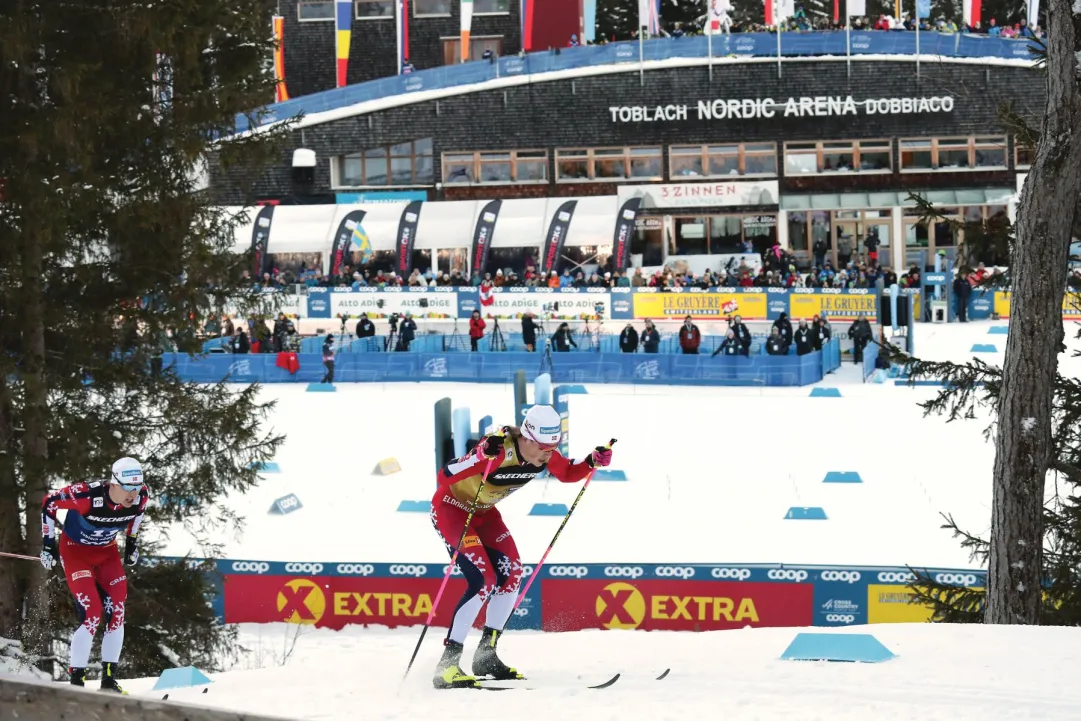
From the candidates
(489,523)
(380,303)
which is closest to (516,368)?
(380,303)

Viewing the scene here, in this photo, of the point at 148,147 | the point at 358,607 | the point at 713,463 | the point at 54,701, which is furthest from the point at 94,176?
the point at 713,463

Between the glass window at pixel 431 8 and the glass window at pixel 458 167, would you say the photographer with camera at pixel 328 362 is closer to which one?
the glass window at pixel 458 167

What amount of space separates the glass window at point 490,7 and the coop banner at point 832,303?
79.7 feet

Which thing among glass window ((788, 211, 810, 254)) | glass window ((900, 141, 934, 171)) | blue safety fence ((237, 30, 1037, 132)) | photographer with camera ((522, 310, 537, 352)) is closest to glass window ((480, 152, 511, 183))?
blue safety fence ((237, 30, 1037, 132))

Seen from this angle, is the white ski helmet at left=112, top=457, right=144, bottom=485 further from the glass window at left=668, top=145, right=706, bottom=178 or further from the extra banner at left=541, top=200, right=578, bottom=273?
the glass window at left=668, top=145, right=706, bottom=178

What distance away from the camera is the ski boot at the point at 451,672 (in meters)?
8.48

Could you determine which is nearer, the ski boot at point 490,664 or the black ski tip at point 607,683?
the black ski tip at point 607,683

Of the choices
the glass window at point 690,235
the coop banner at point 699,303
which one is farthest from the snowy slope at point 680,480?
the glass window at point 690,235

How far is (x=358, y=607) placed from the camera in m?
15.5

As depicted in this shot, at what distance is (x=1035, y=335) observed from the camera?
11.3m

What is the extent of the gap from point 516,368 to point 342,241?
16.7 m

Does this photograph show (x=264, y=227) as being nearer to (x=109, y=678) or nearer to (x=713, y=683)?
(x=109, y=678)

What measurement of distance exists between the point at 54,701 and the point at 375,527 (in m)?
11.8

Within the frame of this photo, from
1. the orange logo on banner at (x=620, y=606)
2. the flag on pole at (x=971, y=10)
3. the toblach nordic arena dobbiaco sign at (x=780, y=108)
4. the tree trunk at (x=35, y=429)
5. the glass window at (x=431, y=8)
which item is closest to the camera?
the tree trunk at (x=35, y=429)
